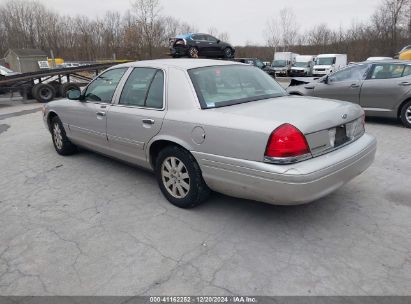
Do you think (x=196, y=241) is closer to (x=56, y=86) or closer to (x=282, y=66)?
(x=56, y=86)

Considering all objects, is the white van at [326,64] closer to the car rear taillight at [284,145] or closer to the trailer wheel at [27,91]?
the trailer wheel at [27,91]

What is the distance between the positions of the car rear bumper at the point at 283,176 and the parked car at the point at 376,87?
16.0 ft

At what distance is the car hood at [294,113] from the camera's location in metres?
2.85

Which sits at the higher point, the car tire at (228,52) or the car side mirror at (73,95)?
the car tire at (228,52)

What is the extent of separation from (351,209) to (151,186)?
8.00 ft

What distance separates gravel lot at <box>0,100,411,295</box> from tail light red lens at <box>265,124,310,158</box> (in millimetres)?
828

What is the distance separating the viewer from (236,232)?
3.16 meters

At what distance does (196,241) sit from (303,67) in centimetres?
2921

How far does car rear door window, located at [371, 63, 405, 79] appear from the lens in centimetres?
739

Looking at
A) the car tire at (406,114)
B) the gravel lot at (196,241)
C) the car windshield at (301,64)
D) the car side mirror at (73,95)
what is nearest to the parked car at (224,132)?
the car side mirror at (73,95)

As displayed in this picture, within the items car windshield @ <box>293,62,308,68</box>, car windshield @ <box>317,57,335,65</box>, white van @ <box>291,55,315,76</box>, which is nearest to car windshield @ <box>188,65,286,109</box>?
white van @ <box>291,55,315,76</box>

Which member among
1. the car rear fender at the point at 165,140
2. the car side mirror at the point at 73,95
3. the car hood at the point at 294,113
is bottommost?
the car rear fender at the point at 165,140

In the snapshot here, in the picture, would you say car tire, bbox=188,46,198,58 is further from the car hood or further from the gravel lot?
the car hood

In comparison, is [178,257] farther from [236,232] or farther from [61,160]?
[61,160]
